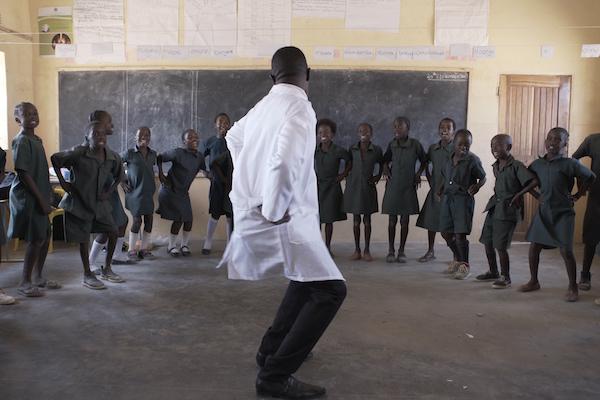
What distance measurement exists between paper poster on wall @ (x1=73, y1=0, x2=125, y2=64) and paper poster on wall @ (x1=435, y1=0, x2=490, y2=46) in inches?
143

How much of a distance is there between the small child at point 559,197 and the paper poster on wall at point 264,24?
10.8 feet

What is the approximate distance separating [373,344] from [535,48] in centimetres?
458

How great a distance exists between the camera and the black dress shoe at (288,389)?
2197mm

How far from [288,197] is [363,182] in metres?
3.29

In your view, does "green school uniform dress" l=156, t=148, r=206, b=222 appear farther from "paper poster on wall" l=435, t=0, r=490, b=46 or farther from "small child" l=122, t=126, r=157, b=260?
"paper poster on wall" l=435, t=0, r=490, b=46

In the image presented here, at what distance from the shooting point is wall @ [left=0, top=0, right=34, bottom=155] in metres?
5.76

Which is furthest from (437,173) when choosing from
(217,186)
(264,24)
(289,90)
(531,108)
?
(289,90)

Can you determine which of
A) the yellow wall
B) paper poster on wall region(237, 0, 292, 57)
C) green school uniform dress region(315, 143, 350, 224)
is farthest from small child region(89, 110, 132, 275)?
paper poster on wall region(237, 0, 292, 57)

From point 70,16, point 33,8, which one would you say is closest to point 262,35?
point 70,16

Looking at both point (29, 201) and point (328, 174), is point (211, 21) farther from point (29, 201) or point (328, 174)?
point (29, 201)

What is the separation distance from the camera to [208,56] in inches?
241

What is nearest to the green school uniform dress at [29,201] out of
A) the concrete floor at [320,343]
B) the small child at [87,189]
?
the small child at [87,189]

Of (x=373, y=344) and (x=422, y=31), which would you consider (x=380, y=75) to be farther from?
(x=373, y=344)

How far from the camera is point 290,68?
2158 mm
